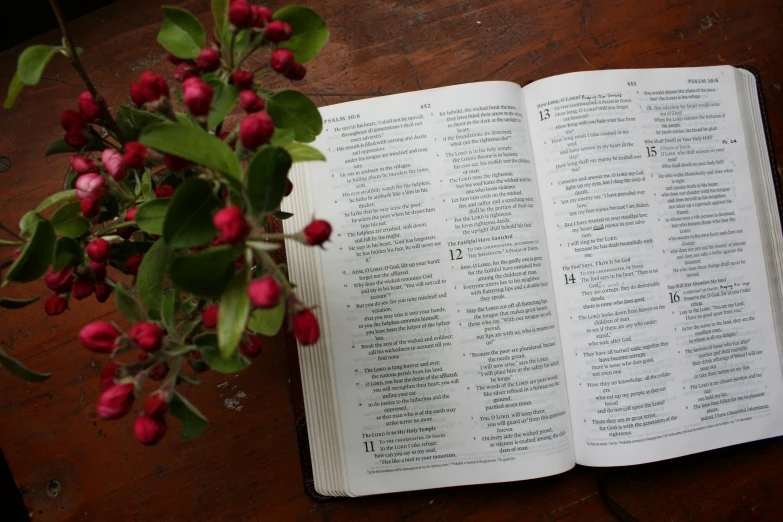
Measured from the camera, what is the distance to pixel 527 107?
0.77 meters

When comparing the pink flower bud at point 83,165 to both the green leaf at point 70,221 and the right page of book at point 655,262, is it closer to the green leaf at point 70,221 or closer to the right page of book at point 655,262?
the green leaf at point 70,221

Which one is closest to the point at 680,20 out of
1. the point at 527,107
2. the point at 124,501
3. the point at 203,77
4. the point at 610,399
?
the point at 527,107

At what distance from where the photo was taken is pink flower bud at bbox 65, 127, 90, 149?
47 cm

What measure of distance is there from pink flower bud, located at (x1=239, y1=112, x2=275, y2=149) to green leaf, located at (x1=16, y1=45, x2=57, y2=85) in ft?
0.56

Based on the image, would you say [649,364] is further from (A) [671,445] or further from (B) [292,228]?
(B) [292,228]

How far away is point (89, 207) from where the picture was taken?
428 millimetres

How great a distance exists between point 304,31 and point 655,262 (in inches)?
22.8

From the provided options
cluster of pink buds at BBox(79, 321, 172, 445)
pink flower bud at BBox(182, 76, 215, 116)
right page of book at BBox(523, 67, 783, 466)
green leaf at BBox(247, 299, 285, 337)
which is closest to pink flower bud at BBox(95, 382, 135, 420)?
cluster of pink buds at BBox(79, 321, 172, 445)

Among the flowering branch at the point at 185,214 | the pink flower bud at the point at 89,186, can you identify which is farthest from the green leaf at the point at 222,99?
the pink flower bud at the point at 89,186

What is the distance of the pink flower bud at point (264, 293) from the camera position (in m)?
0.35

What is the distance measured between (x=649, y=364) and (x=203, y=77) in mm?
680

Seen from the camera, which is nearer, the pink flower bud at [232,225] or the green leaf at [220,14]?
the pink flower bud at [232,225]

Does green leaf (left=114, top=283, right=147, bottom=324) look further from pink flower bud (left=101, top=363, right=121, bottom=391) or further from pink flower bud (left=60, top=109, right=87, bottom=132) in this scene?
pink flower bud (left=60, top=109, right=87, bottom=132)

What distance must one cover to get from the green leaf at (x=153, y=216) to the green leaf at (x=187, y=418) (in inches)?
5.3
